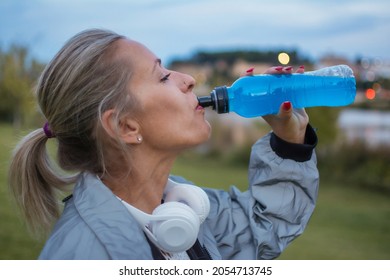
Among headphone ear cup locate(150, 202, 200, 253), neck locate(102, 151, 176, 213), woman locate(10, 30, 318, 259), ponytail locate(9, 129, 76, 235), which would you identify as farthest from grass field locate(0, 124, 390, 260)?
headphone ear cup locate(150, 202, 200, 253)

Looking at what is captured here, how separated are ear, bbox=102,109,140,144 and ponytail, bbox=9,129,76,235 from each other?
288 mm

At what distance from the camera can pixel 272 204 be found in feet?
7.04

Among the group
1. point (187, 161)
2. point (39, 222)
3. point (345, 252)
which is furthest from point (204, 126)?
point (187, 161)

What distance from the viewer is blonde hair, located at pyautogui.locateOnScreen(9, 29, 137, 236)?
6.35ft

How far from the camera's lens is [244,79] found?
2248mm

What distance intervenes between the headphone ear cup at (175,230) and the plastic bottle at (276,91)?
1.59 ft

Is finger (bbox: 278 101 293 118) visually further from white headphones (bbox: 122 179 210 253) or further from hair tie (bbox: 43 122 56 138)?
hair tie (bbox: 43 122 56 138)

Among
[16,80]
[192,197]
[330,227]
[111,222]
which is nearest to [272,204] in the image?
[192,197]

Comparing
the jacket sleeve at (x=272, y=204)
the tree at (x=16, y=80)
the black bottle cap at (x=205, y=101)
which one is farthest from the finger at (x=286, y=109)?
the tree at (x=16, y=80)

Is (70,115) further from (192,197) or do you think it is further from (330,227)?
(330,227)

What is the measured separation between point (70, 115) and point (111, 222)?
18.0 inches

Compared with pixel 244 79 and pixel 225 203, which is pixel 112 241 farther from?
pixel 244 79

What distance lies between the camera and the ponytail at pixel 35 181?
2.09 meters

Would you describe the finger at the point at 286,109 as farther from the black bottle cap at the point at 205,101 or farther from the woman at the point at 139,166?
the black bottle cap at the point at 205,101
